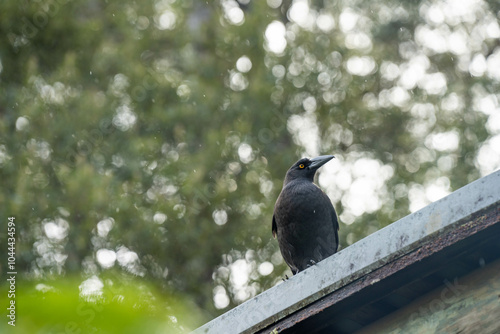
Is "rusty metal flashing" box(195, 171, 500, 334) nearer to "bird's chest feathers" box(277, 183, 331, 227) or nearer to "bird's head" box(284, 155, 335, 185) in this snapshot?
"bird's chest feathers" box(277, 183, 331, 227)

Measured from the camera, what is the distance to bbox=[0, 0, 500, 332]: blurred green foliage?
9.47 meters

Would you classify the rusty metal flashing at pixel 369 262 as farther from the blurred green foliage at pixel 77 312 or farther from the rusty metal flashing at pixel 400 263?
the blurred green foliage at pixel 77 312

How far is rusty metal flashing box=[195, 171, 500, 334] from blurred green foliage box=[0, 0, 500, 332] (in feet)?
21.3

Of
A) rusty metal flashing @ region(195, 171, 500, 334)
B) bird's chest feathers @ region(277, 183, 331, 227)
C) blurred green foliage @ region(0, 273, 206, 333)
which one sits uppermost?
blurred green foliage @ region(0, 273, 206, 333)

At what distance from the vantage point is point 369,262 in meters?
2.33

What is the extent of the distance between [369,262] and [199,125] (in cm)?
830

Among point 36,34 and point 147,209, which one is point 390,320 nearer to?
point 147,209

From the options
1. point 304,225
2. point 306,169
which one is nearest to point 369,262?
point 304,225

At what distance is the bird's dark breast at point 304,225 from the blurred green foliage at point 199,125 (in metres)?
3.83

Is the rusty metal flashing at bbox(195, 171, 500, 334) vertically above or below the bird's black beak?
above

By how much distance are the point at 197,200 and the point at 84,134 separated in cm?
195

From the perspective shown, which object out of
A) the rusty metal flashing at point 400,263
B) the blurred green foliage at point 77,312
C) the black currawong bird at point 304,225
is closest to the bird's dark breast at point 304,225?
the black currawong bird at point 304,225

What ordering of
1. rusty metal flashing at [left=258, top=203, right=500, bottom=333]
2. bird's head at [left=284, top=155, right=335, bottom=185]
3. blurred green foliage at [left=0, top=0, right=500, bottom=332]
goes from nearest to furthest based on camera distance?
rusty metal flashing at [left=258, top=203, right=500, bottom=333] → bird's head at [left=284, top=155, right=335, bottom=185] → blurred green foliage at [left=0, top=0, right=500, bottom=332]

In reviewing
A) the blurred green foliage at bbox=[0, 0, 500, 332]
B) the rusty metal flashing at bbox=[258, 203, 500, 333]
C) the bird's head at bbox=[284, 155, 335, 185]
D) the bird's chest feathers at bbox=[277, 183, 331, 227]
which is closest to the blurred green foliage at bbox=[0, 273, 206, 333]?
the rusty metal flashing at bbox=[258, 203, 500, 333]
